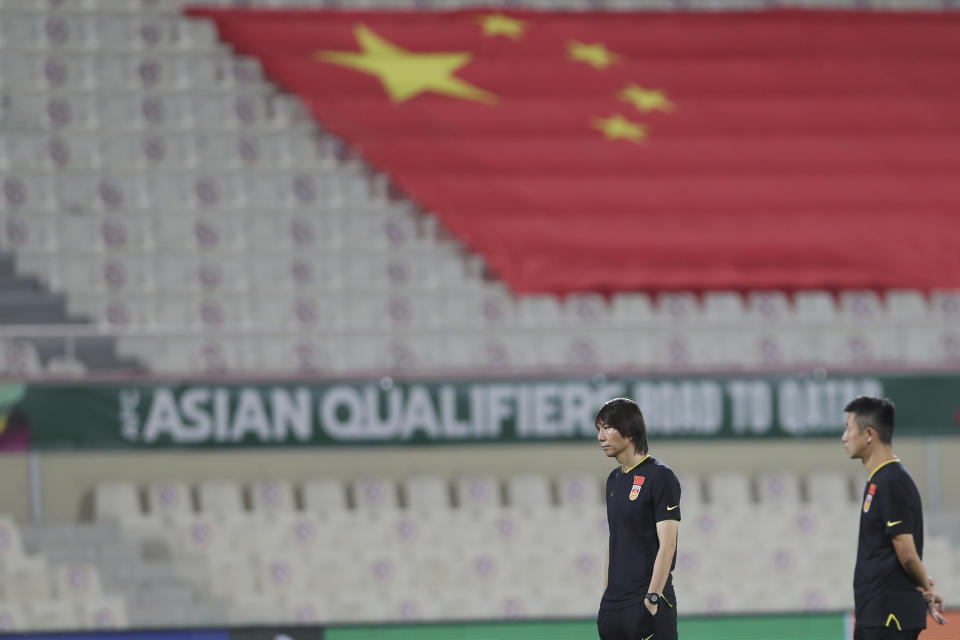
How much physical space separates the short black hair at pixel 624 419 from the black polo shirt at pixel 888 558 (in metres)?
0.75

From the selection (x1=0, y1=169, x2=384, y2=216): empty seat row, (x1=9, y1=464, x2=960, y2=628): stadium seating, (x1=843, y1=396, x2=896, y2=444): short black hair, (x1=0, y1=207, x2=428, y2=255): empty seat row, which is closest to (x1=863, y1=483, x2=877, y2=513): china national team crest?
(x1=843, y1=396, x2=896, y2=444): short black hair

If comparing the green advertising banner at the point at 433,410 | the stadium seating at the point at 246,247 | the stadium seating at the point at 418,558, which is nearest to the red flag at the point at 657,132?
the stadium seating at the point at 246,247

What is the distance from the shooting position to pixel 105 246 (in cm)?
1025

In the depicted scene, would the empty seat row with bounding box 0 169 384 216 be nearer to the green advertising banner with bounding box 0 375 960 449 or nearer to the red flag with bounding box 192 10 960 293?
the red flag with bounding box 192 10 960 293

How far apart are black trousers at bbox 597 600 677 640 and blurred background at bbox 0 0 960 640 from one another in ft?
15.3

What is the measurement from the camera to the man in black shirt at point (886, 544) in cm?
423

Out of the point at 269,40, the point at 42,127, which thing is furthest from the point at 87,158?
the point at 269,40

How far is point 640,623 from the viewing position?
420 centimetres

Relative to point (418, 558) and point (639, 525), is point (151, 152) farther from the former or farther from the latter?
point (639, 525)

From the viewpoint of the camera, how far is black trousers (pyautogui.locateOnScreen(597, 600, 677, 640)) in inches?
165

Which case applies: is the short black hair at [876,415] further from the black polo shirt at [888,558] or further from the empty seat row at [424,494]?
the empty seat row at [424,494]

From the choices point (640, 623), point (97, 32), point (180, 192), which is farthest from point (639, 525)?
point (97, 32)

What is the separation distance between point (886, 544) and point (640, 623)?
815 millimetres

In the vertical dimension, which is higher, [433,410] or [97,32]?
[97,32]
